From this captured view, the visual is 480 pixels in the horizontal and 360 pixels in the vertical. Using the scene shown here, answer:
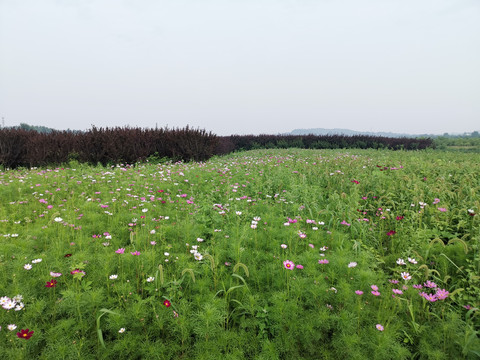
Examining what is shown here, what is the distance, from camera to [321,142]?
96.5ft

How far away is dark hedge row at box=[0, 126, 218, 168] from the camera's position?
1198cm

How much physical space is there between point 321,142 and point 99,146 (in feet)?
78.9

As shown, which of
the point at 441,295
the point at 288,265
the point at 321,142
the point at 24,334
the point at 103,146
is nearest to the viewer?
the point at 24,334

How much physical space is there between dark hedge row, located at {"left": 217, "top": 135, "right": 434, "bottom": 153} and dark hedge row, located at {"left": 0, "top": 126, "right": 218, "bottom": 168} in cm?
1507

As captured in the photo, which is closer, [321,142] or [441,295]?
[441,295]

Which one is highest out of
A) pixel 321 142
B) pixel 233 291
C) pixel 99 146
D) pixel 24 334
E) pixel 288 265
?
pixel 321 142

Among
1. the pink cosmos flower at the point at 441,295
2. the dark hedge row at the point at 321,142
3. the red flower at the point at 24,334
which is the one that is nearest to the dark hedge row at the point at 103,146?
the red flower at the point at 24,334

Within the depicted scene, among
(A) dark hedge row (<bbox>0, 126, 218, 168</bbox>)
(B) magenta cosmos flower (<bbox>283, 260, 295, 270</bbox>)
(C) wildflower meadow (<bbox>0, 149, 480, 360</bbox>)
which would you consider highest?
(A) dark hedge row (<bbox>0, 126, 218, 168</bbox>)

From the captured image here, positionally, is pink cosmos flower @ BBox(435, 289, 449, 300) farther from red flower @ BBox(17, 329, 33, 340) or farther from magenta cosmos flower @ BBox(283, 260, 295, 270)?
red flower @ BBox(17, 329, 33, 340)

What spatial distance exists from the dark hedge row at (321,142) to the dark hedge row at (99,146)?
15.1 metres

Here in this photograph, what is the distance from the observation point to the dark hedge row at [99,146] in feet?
39.3

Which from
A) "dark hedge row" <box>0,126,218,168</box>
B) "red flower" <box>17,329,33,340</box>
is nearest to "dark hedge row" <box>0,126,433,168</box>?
"dark hedge row" <box>0,126,218,168</box>

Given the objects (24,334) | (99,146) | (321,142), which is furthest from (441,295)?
(321,142)

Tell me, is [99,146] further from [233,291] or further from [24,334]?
[233,291]
